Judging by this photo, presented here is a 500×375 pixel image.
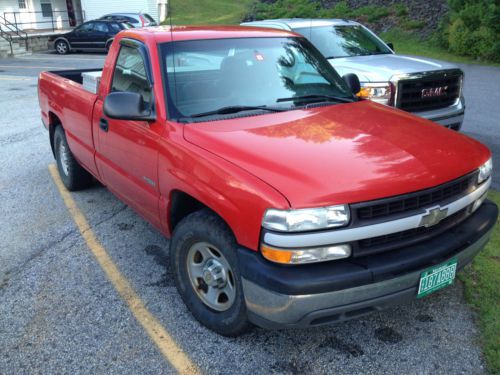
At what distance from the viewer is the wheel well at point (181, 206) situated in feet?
11.3

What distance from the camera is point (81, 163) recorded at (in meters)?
5.36

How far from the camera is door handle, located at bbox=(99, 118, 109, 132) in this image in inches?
170

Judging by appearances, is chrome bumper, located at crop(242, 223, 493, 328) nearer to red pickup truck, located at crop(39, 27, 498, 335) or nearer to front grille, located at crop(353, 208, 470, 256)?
red pickup truck, located at crop(39, 27, 498, 335)

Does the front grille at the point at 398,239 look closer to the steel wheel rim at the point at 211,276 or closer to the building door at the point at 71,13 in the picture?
the steel wheel rim at the point at 211,276

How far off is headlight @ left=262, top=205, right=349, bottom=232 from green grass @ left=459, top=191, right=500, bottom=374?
1370mm

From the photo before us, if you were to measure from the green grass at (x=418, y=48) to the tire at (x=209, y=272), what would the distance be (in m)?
15.9

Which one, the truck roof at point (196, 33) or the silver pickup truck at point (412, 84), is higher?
the truck roof at point (196, 33)

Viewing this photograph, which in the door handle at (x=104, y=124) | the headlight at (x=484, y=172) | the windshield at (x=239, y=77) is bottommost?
the headlight at (x=484, y=172)

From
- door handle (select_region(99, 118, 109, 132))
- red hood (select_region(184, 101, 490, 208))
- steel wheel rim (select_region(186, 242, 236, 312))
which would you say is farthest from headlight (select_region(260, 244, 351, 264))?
door handle (select_region(99, 118, 109, 132))

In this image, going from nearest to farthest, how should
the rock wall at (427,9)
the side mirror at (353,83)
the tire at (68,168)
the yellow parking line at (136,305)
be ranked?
the yellow parking line at (136,305)
the side mirror at (353,83)
the tire at (68,168)
the rock wall at (427,9)

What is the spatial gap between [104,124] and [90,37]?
2001 cm

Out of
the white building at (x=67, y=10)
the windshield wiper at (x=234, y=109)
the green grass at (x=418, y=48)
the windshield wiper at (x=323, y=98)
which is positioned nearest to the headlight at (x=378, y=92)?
the windshield wiper at (x=323, y=98)

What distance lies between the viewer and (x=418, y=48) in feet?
61.4

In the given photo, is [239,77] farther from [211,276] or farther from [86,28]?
[86,28]
